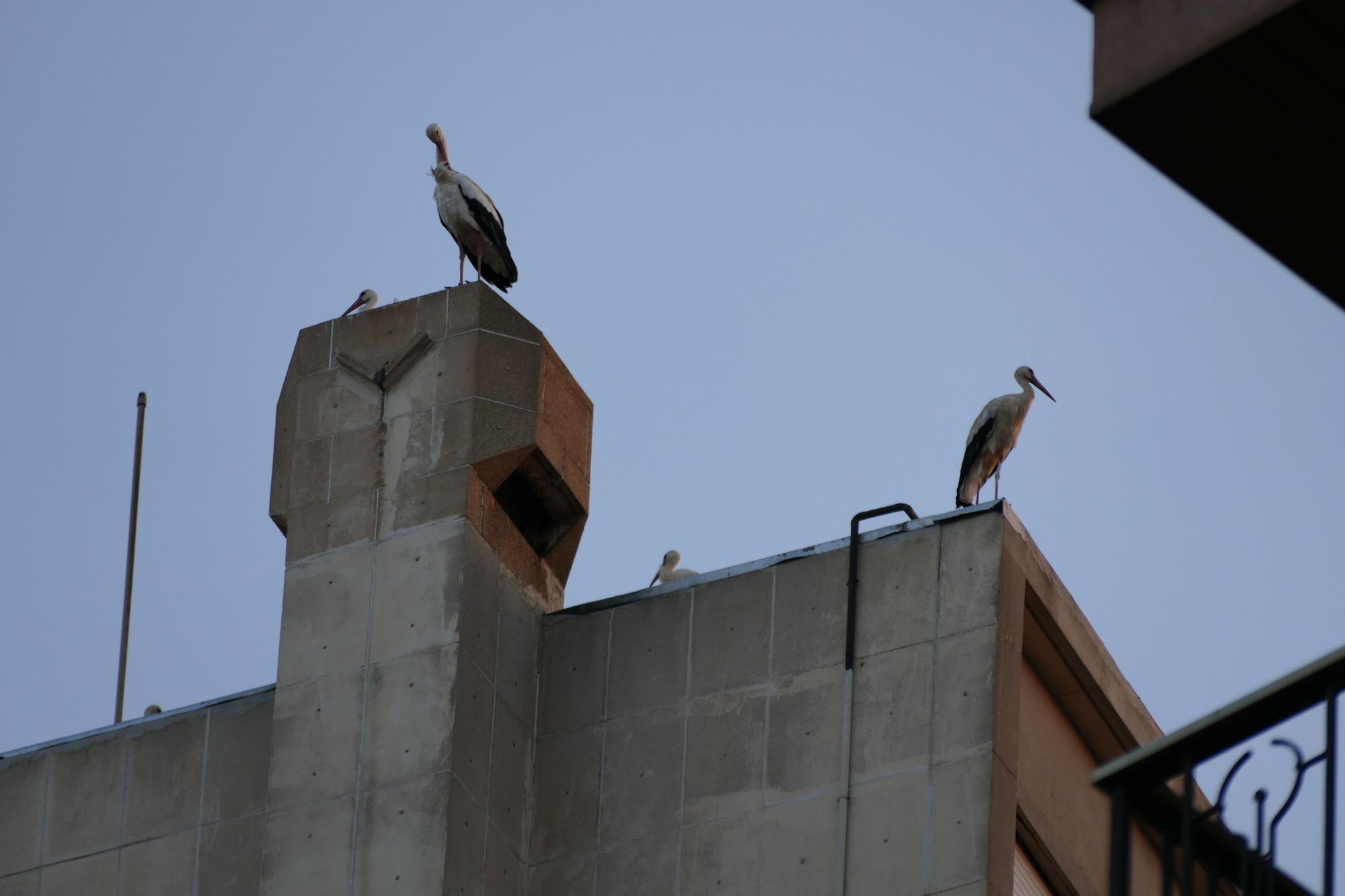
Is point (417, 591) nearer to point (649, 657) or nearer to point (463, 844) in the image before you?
point (649, 657)

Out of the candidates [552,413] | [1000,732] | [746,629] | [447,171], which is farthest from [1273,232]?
[447,171]

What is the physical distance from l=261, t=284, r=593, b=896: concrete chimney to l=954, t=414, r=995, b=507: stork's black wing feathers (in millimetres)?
5626

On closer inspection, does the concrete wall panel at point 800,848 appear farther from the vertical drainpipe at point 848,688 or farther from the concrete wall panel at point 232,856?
the concrete wall panel at point 232,856

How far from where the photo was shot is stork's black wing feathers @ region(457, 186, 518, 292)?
20.9 metres

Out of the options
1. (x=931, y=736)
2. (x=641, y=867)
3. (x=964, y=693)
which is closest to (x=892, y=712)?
(x=931, y=736)

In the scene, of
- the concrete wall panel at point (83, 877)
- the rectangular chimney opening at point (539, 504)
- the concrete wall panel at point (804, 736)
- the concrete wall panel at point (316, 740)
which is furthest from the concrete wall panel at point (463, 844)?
the concrete wall panel at point (83, 877)

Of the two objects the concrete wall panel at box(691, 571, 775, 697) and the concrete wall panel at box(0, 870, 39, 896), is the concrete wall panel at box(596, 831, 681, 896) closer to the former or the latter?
the concrete wall panel at box(691, 571, 775, 697)

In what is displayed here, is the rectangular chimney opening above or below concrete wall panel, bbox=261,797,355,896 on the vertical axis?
above

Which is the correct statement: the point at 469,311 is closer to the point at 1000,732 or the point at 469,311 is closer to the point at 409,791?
the point at 409,791

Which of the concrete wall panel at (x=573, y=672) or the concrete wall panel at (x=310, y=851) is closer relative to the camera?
the concrete wall panel at (x=310, y=851)

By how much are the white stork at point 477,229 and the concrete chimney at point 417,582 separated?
11.6 ft

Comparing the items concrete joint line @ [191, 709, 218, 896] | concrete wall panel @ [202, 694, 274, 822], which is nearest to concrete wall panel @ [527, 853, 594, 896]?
concrete wall panel @ [202, 694, 274, 822]

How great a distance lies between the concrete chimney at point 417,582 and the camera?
1527 centimetres

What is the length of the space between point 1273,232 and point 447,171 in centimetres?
1519
